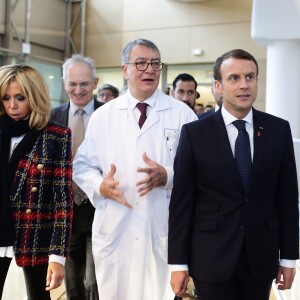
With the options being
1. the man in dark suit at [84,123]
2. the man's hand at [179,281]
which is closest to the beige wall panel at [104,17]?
the man in dark suit at [84,123]

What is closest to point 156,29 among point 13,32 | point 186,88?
point 13,32

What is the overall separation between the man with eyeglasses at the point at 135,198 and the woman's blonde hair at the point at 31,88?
0.48 m

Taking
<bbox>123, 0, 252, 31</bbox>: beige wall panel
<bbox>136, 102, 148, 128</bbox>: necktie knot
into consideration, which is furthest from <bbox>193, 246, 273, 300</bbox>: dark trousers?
<bbox>123, 0, 252, 31</bbox>: beige wall panel

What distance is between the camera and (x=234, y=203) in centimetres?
171

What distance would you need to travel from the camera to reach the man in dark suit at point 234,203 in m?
1.72

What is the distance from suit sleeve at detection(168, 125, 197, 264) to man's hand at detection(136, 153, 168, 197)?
0.93ft

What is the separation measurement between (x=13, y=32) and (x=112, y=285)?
9106 mm

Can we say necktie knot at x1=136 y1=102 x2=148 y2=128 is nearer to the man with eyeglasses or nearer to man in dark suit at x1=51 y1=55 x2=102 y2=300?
the man with eyeglasses

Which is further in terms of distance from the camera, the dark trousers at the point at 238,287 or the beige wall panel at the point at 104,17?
the beige wall panel at the point at 104,17

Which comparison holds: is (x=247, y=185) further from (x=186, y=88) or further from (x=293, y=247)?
(x=186, y=88)

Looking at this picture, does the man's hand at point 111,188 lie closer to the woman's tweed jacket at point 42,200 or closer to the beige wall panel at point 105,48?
the woman's tweed jacket at point 42,200

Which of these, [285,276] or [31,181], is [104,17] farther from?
[285,276]

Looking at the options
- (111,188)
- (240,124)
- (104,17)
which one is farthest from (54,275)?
(104,17)

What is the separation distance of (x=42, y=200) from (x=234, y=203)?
2.77 ft
